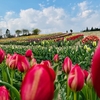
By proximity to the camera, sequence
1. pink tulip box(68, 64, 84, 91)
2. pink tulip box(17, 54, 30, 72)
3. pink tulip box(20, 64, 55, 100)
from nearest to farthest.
→ 1. pink tulip box(20, 64, 55, 100)
2. pink tulip box(68, 64, 84, 91)
3. pink tulip box(17, 54, 30, 72)

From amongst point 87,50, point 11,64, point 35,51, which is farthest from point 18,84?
point 35,51

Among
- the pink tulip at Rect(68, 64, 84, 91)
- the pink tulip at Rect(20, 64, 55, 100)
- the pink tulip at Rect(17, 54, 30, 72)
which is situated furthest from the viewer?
the pink tulip at Rect(17, 54, 30, 72)

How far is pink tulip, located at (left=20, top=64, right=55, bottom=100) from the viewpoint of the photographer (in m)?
0.56

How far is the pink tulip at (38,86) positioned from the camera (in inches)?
22.0

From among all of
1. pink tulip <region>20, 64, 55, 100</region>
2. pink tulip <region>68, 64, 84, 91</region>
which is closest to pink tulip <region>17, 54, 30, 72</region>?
pink tulip <region>68, 64, 84, 91</region>

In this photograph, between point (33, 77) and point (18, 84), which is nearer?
point (33, 77)

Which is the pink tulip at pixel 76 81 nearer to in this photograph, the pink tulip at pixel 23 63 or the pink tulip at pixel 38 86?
the pink tulip at pixel 23 63

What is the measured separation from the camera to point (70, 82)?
1.21 m

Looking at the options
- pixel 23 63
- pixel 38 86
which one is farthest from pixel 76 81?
pixel 38 86

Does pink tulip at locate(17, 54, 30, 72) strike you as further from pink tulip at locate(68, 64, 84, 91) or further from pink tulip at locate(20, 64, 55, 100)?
pink tulip at locate(20, 64, 55, 100)

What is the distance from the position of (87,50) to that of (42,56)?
2128mm

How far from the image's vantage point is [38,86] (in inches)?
22.8

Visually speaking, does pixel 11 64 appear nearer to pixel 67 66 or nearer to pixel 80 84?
pixel 67 66

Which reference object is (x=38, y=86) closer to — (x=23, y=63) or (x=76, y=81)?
(x=76, y=81)
